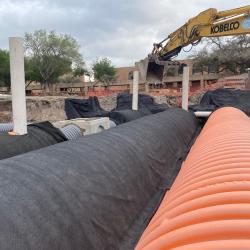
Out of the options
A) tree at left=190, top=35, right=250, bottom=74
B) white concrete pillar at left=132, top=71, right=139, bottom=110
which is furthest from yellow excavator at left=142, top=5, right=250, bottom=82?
tree at left=190, top=35, right=250, bottom=74

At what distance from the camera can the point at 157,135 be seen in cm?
527

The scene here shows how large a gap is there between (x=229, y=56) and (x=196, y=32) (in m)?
31.9

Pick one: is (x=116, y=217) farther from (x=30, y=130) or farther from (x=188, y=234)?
(x=30, y=130)

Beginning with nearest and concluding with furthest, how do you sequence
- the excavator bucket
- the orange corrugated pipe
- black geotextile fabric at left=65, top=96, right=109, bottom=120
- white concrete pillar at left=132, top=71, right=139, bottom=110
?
the orange corrugated pipe → white concrete pillar at left=132, top=71, right=139, bottom=110 → black geotextile fabric at left=65, top=96, right=109, bottom=120 → the excavator bucket

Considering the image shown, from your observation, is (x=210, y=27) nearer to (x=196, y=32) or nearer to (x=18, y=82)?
(x=196, y=32)

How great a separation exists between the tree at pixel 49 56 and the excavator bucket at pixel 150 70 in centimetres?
3933

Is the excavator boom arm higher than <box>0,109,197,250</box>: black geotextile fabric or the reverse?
higher

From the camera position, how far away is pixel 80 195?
7.58ft

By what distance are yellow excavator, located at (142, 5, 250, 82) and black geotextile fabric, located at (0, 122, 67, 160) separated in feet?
29.5

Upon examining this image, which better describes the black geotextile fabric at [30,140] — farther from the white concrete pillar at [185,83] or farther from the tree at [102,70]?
the tree at [102,70]

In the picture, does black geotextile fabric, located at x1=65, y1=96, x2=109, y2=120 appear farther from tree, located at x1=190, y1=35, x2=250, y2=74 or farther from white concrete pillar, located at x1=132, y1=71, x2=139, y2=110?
tree, located at x1=190, y1=35, x2=250, y2=74

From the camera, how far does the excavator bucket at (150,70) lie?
15490mm

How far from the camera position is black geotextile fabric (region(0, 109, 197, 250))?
1.75m

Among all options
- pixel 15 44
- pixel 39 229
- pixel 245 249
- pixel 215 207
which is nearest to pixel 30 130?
pixel 15 44
